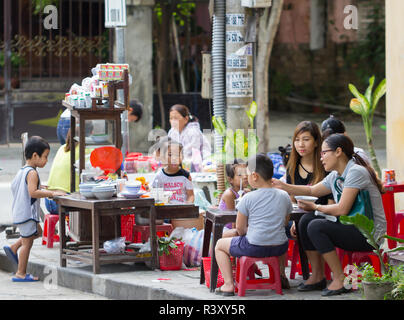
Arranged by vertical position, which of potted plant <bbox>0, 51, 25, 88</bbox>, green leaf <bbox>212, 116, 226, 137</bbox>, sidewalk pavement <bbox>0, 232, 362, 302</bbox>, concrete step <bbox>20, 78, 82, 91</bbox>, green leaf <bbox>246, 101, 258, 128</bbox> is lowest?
sidewalk pavement <bbox>0, 232, 362, 302</bbox>

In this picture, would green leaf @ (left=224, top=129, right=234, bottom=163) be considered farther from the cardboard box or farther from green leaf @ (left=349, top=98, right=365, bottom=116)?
green leaf @ (left=349, top=98, right=365, bottom=116)

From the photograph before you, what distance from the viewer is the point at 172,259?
847 centimetres

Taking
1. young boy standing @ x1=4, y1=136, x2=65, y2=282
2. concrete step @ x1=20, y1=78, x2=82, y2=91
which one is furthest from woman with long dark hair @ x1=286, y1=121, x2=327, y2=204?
concrete step @ x1=20, y1=78, x2=82, y2=91

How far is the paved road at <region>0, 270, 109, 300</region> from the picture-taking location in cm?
805

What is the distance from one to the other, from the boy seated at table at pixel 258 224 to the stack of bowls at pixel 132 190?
4.20 feet

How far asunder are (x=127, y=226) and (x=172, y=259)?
38.2 inches

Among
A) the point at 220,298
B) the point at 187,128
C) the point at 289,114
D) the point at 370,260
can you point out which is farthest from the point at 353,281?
the point at 289,114

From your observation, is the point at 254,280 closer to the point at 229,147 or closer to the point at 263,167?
the point at 263,167

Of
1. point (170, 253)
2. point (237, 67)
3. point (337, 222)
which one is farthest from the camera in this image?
point (237, 67)

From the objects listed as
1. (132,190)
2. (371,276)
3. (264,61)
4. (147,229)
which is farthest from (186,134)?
(371,276)

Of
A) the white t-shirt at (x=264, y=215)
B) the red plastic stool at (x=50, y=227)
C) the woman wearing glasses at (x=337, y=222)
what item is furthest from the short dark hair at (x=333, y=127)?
the red plastic stool at (x=50, y=227)

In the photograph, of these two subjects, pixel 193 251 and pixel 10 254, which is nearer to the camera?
pixel 193 251

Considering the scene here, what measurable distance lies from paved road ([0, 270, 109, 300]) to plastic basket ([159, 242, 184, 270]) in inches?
27.2

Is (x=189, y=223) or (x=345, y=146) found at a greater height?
(x=345, y=146)
